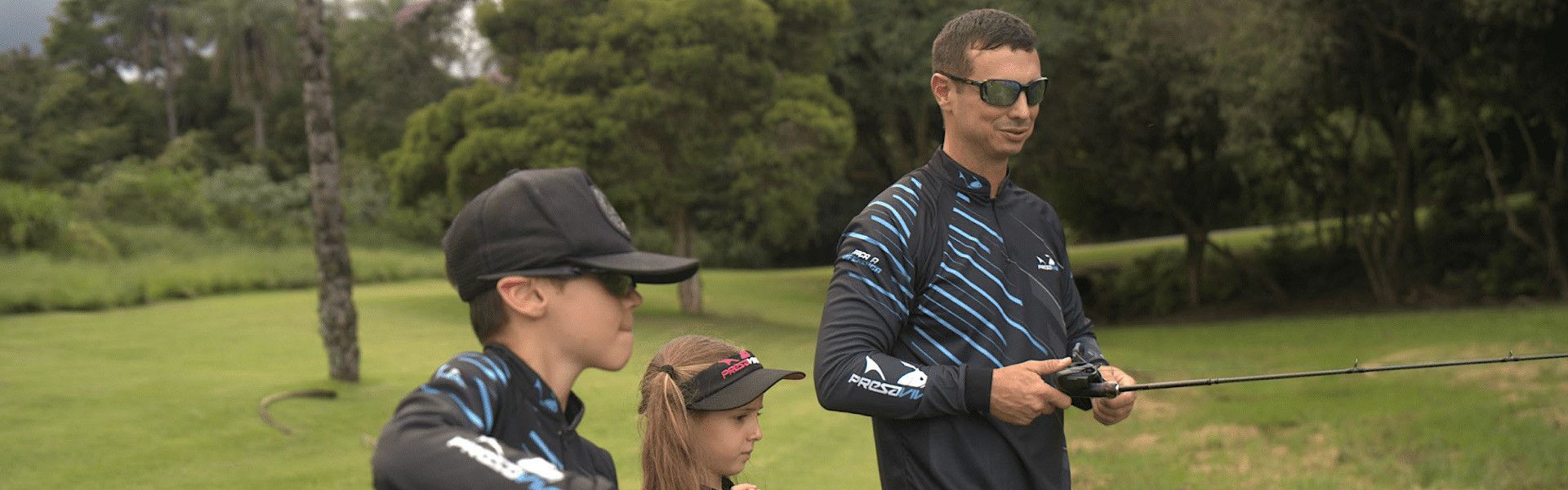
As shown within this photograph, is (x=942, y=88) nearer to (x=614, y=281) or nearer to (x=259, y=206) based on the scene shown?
(x=614, y=281)

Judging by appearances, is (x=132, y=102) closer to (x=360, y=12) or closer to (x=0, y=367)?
(x=360, y=12)

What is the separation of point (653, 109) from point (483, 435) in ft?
52.7

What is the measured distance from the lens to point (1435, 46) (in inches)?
701

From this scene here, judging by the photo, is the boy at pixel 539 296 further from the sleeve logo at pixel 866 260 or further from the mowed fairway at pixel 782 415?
the mowed fairway at pixel 782 415

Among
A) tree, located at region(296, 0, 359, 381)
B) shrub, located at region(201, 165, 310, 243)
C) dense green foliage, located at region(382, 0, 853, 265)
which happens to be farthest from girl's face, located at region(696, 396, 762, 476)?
shrub, located at region(201, 165, 310, 243)

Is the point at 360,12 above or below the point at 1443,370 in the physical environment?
above

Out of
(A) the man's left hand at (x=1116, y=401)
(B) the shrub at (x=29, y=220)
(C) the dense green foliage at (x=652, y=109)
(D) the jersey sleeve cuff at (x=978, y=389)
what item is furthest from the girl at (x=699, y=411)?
(B) the shrub at (x=29, y=220)

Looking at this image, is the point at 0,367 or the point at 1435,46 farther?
the point at 1435,46

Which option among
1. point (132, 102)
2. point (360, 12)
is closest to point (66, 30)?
point (132, 102)

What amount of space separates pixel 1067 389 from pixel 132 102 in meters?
43.8

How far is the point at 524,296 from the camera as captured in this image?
1.62m

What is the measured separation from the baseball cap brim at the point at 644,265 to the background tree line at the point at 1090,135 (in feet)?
49.3

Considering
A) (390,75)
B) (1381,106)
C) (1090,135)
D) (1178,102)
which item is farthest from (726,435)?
(390,75)

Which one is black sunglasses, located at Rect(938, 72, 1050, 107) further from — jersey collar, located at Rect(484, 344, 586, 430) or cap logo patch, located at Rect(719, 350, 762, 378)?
jersey collar, located at Rect(484, 344, 586, 430)
